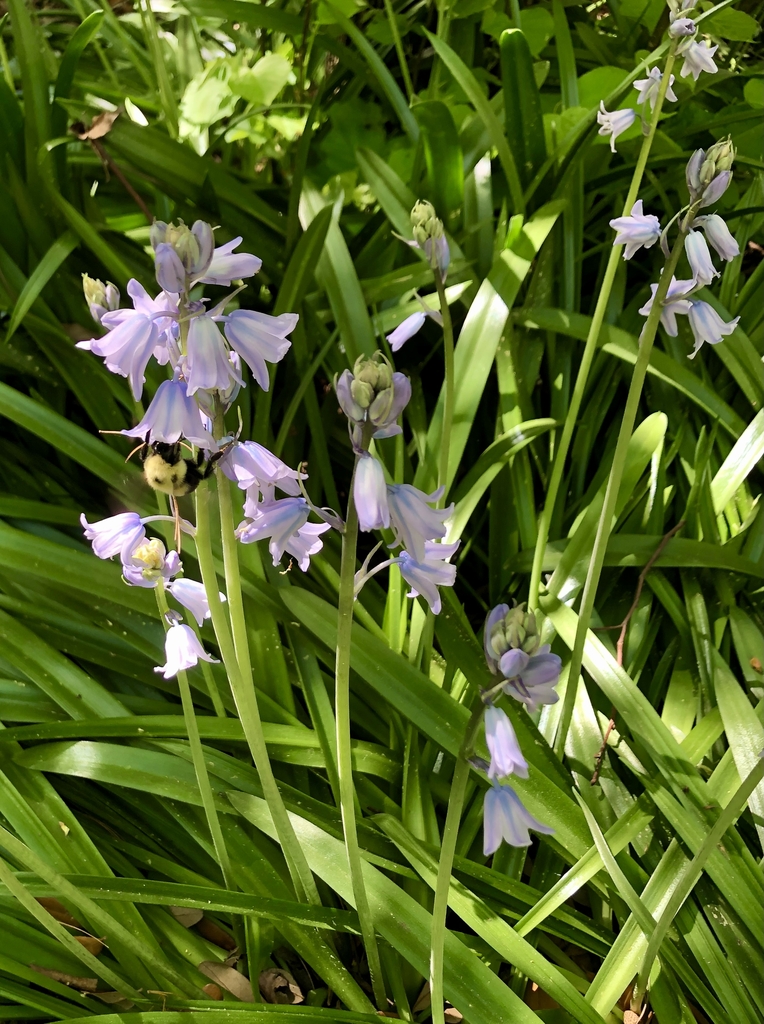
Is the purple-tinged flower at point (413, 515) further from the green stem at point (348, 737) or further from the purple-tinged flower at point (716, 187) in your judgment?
the purple-tinged flower at point (716, 187)

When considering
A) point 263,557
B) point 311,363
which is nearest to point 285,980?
point 263,557

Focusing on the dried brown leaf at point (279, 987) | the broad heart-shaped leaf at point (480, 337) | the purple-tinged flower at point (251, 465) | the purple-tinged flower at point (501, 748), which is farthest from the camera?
the broad heart-shaped leaf at point (480, 337)

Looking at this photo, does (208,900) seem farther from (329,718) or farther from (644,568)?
(644,568)

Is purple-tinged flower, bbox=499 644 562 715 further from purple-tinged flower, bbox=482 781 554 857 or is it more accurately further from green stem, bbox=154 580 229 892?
green stem, bbox=154 580 229 892


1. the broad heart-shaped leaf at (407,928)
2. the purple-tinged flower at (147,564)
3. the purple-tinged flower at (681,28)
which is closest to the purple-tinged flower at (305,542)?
the purple-tinged flower at (147,564)

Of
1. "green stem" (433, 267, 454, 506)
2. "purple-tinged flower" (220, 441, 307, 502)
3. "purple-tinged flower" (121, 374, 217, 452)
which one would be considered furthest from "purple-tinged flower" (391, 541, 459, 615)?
"green stem" (433, 267, 454, 506)

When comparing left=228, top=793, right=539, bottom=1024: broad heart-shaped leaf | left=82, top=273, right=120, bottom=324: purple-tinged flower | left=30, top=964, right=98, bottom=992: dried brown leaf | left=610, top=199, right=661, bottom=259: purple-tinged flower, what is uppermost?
left=610, top=199, right=661, bottom=259: purple-tinged flower

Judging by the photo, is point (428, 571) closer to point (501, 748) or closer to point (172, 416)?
point (501, 748)
